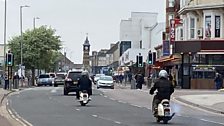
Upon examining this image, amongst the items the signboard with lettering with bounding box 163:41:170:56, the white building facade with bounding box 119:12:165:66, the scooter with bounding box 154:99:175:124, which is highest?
the white building facade with bounding box 119:12:165:66

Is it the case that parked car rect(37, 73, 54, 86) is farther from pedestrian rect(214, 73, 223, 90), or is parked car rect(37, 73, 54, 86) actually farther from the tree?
pedestrian rect(214, 73, 223, 90)

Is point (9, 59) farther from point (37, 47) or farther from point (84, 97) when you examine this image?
point (37, 47)

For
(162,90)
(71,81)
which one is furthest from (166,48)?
(162,90)

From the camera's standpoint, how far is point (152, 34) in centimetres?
→ 11856

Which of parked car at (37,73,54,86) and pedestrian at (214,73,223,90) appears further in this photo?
parked car at (37,73,54,86)

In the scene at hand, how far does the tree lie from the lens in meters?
89.1

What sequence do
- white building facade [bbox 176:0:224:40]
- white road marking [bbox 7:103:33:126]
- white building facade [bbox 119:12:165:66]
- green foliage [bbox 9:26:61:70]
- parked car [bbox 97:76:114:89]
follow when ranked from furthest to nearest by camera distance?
Answer: white building facade [bbox 119:12:165:66] < green foliage [bbox 9:26:61:70] < parked car [bbox 97:76:114:89] < white building facade [bbox 176:0:224:40] < white road marking [bbox 7:103:33:126]

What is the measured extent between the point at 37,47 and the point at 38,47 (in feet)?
0.53

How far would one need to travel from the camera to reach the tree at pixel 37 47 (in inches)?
3506

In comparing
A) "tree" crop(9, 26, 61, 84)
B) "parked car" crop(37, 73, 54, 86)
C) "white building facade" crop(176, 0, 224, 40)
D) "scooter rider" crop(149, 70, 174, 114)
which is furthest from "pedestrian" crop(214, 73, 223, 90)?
"tree" crop(9, 26, 61, 84)

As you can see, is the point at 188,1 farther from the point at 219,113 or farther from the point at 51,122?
the point at 51,122

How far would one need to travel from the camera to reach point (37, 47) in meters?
89.8

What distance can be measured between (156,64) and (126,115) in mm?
51860

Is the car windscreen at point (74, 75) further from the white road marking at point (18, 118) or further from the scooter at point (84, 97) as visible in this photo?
the white road marking at point (18, 118)
